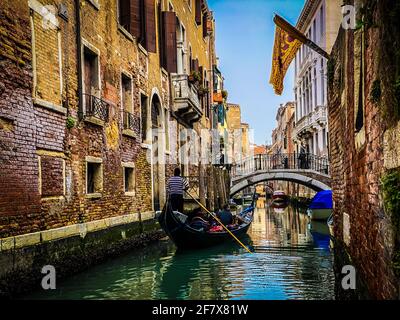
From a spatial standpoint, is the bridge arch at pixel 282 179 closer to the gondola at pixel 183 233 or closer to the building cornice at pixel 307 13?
the building cornice at pixel 307 13

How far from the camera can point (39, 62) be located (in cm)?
618

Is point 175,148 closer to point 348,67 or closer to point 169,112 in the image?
point 169,112

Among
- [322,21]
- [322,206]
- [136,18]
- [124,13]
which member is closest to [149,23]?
[136,18]

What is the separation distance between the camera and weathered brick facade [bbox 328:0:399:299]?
2.61 meters

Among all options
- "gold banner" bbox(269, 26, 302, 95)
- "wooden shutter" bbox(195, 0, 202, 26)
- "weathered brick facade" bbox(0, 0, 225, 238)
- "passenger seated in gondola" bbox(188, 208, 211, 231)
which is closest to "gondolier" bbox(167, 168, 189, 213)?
"passenger seated in gondola" bbox(188, 208, 211, 231)

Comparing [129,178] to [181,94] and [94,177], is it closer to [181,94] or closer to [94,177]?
[94,177]

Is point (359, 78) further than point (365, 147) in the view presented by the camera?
Yes

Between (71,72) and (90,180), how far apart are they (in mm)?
1861

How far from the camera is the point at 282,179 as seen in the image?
21234mm

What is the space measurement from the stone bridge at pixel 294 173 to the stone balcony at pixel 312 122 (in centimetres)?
157

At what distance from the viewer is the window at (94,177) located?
7910 mm

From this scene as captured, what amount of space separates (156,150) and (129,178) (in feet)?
8.06

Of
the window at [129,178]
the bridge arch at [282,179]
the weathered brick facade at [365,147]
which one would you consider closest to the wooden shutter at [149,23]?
the window at [129,178]
